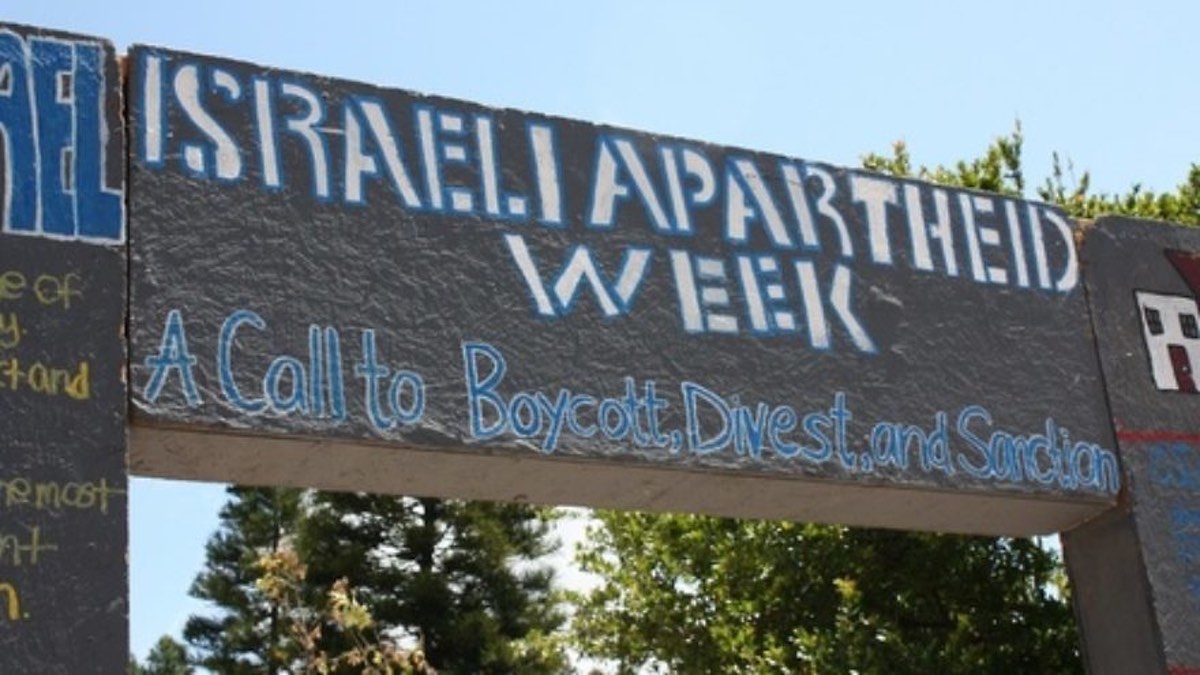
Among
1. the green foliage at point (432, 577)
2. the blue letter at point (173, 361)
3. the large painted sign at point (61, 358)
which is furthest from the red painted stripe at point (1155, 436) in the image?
the green foliage at point (432, 577)

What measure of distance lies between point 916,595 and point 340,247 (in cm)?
637

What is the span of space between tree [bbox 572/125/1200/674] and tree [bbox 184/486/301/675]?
501 inches

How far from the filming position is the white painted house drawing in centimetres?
802

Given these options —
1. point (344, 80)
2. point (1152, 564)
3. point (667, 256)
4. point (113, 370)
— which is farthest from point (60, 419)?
point (1152, 564)

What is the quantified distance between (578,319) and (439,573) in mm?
17868

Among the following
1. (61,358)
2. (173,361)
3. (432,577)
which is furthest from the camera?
(432,577)

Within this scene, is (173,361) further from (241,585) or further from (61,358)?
(241,585)

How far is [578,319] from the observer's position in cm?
676

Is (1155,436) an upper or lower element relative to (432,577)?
lower

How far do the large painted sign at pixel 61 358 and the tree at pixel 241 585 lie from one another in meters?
20.0

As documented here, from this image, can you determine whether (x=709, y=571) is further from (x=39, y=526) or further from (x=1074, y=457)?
(x=39, y=526)

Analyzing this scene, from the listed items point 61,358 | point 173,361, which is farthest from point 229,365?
point 61,358

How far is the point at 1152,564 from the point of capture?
7484 millimetres

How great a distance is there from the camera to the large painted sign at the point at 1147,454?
24.5 feet
